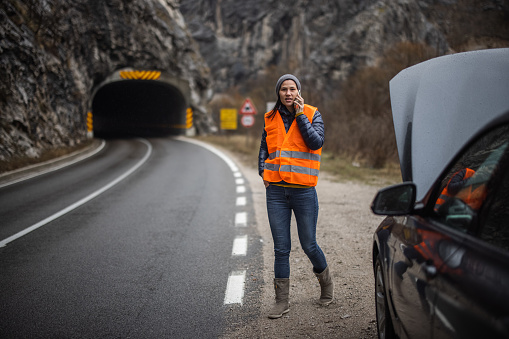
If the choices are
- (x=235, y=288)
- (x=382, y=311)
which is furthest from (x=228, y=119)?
(x=382, y=311)

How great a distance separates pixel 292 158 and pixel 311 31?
8103cm

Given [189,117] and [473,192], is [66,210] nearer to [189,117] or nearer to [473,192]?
[473,192]

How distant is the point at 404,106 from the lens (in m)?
2.98

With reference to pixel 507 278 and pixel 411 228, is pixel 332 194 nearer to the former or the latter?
pixel 411 228

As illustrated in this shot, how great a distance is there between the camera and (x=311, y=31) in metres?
80.6

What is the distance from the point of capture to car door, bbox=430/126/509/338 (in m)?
1.45

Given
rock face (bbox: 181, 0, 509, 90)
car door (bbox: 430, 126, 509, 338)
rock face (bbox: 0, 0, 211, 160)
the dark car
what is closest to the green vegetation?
rock face (bbox: 181, 0, 509, 90)

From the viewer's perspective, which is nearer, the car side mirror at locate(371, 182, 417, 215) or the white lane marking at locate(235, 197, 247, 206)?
the car side mirror at locate(371, 182, 417, 215)

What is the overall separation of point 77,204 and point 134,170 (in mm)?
6594

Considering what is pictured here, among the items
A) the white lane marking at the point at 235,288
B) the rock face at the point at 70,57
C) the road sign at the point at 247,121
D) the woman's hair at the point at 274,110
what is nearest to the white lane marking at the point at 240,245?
the white lane marking at the point at 235,288

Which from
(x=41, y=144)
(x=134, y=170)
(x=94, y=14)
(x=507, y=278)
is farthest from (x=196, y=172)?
(x=94, y=14)

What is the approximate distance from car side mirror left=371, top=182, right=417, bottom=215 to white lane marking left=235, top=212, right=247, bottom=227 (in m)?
5.06

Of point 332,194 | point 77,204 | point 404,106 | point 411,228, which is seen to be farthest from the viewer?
point 332,194

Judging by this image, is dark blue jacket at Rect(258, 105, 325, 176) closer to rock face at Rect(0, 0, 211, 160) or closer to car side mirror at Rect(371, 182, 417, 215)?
car side mirror at Rect(371, 182, 417, 215)
